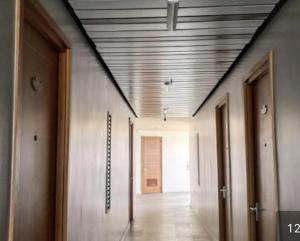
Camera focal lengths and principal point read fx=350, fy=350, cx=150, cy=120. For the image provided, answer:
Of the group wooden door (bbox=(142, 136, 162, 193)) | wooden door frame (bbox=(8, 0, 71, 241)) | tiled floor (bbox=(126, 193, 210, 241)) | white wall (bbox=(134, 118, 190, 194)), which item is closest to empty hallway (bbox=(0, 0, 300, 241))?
wooden door frame (bbox=(8, 0, 71, 241))

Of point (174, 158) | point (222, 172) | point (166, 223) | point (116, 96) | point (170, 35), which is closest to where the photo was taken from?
point (170, 35)

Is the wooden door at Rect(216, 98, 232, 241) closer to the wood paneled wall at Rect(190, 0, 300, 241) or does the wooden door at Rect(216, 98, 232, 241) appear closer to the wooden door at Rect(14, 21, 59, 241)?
the wood paneled wall at Rect(190, 0, 300, 241)

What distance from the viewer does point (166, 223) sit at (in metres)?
7.11

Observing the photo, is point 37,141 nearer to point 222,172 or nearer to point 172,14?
point 172,14

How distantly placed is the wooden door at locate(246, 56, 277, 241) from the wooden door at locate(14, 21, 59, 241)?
158cm

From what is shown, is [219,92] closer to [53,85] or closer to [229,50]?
[229,50]

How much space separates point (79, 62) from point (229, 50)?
1358 mm

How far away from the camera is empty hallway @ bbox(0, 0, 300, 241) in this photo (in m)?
1.68

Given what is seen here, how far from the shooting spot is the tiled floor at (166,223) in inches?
231

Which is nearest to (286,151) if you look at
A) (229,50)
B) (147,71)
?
(229,50)

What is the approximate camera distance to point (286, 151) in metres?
2.16

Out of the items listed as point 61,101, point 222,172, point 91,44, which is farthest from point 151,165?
point 61,101

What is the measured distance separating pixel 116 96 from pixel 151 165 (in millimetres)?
8618

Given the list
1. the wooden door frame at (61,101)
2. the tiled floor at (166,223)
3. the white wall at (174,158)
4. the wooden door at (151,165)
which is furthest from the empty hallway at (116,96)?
the white wall at (174,158)
